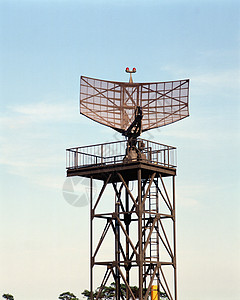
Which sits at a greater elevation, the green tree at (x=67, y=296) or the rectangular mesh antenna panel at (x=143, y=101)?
the rectangular mesh antenna panel at (x=143, y=101)

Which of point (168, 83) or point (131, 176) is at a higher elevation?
point (168, 83)

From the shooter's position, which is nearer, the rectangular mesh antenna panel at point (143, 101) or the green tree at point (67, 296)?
the rectangular mesh antenna panel at point (143, 101)

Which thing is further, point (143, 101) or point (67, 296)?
point (67, 296)

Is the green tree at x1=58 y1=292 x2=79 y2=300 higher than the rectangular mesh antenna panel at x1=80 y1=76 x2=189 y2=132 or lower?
lower

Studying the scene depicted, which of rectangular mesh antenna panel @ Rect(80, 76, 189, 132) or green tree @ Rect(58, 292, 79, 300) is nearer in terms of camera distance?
rectangular mesh antenna panel @ Rect(80, 76, 189, 132)

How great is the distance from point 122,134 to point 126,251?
1040cm

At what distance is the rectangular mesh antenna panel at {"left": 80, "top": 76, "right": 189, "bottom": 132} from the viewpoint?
68938 millimetres

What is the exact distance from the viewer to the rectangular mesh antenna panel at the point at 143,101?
2714 inches

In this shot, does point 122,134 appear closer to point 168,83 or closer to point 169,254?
point 168,83

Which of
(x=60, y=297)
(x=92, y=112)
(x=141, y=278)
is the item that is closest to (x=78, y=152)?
(x=92, y=112)

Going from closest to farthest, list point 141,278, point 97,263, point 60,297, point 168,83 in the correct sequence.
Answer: point 141,278 → point 97,263 → point 168,83 → point 60,297

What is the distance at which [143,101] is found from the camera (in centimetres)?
6969

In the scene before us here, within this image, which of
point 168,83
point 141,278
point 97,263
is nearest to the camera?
point 141,278

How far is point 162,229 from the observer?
214ft
